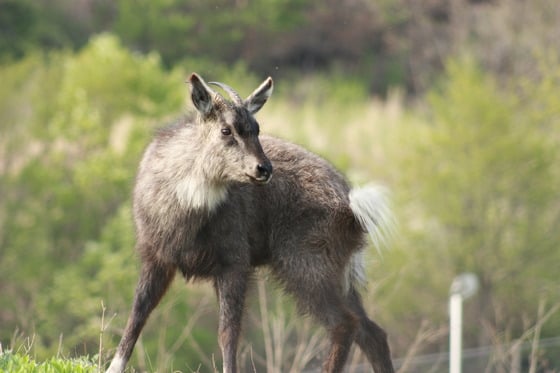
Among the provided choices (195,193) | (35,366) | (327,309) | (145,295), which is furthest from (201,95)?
(35,366)

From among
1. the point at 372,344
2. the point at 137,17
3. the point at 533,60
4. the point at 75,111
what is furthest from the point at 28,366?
the point at 137,17

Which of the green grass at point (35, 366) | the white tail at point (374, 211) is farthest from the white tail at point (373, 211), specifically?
the green grass at point (35, 366)

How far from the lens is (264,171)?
6805 millimetres

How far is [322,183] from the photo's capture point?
302 inches

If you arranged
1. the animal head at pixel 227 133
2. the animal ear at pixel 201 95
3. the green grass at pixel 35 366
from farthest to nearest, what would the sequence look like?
the animal ear at pixel 201 95, the animal head at pixel 227 133, the green grass at pixel 35 366

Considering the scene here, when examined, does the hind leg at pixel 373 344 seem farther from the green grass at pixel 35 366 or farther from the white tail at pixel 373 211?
the green grass at pixel 35 366

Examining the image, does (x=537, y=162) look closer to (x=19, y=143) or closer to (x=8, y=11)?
→ (x=19, y=143)

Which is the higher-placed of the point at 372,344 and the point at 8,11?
the point at 8,11

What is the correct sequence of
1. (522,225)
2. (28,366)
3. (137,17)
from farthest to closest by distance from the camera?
(137,17)
(522,225)
(28,366)

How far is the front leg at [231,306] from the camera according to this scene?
7156 millimetres

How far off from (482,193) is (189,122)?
56.8ft

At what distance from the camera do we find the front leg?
7.16 meters

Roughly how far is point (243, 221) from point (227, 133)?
65cm

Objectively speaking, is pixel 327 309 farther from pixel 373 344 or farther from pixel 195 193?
pixel 195 193
